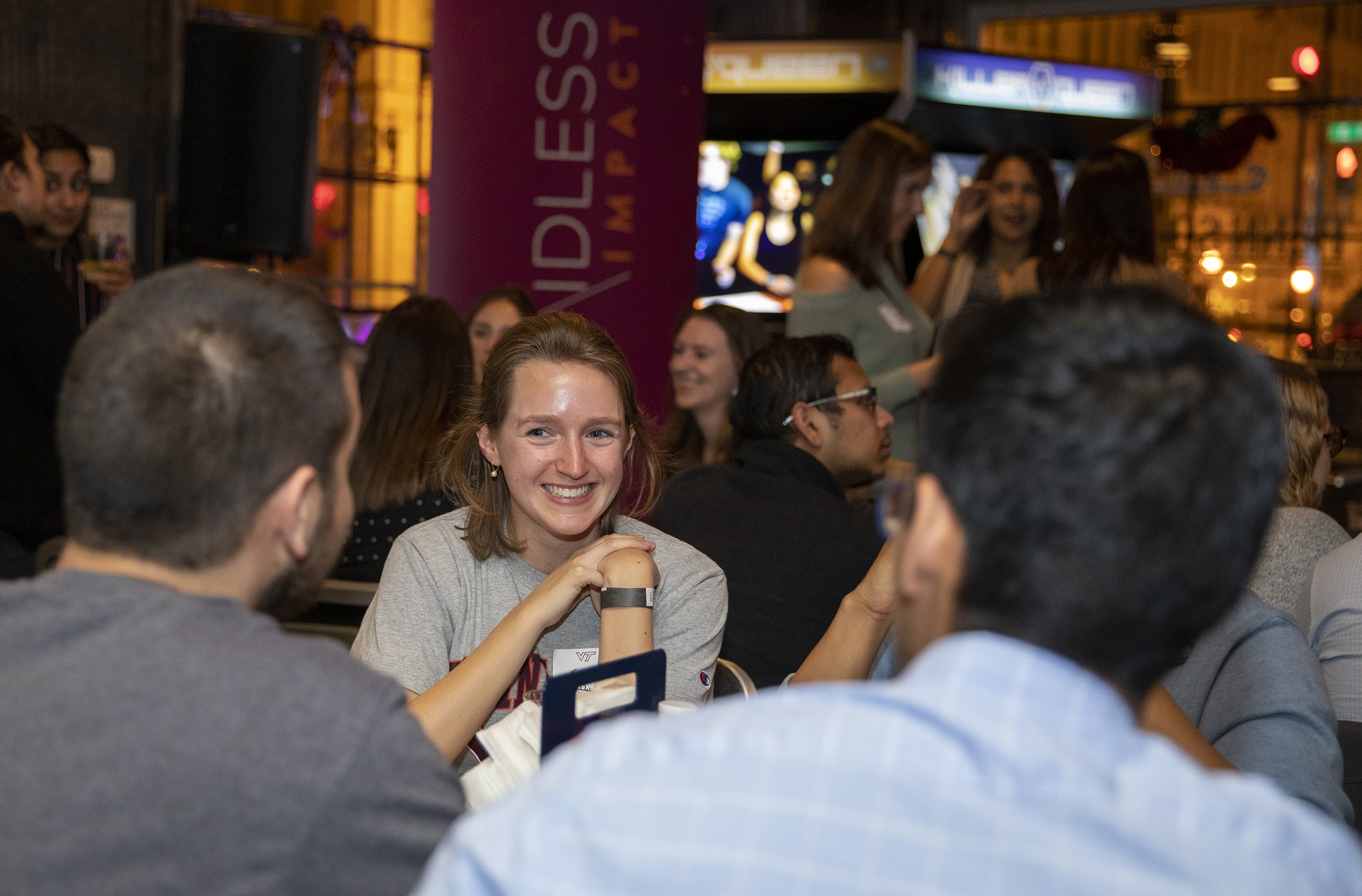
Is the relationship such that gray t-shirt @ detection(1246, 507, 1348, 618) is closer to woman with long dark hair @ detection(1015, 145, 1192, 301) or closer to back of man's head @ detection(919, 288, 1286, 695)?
woman with long dark hair @ detection(1015, 145, 1192, 301)

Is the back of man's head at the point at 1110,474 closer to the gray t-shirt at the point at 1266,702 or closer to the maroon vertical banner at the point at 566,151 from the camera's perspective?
the gray t-shirt at the point at 1266,702

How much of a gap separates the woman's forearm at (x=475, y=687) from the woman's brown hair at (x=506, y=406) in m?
0.33

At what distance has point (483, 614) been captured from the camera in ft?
6.52

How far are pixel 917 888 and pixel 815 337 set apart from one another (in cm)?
250

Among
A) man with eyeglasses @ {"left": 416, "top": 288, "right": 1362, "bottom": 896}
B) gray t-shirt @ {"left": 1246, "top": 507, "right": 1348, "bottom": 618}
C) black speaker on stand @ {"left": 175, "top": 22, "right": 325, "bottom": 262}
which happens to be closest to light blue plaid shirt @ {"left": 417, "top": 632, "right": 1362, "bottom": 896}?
man with eyeglasses @ {"left": 416, "top": 288, "right": 1362, "bottom": 896}

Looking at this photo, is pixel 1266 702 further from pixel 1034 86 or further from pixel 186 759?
pixel 1034 86

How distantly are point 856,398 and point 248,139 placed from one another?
3255mm

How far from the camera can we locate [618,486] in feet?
7.02

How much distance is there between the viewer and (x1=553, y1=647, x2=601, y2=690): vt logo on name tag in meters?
1.78

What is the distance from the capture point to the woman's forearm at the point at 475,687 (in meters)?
1.66

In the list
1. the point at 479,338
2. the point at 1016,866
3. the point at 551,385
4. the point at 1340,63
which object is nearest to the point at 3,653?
the point at 1016,866

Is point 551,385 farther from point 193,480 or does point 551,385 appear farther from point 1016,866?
point 1016,866

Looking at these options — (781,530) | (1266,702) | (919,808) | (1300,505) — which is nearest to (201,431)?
(919,808)

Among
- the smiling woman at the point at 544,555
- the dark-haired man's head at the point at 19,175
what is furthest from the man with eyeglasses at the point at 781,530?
the dark-haired man's head at the point at 19,175
